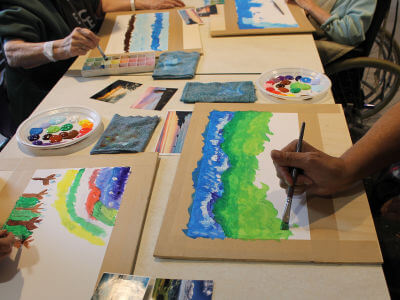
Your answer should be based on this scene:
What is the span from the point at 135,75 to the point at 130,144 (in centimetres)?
47

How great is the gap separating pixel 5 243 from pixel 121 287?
0.26 meters

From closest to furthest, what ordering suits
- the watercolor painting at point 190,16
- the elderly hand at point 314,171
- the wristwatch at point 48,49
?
the elderly hand at point 314,171
the wristwatch at point 48,49
the watercolor painting at point 190,16

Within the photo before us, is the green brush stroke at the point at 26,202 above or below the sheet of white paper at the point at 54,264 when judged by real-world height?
above

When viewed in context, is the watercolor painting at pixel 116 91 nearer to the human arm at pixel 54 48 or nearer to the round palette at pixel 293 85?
the human arm at pixel 54 48

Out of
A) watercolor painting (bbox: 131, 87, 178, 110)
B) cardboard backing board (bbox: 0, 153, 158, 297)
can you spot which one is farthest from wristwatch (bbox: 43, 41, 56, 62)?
cardboard backing board (bbox: 0, 153, 158, 297)

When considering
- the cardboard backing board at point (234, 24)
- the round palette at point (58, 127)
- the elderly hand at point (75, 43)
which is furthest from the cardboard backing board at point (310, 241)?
the cardboard backing board at point (234, 24)

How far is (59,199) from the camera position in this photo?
0.76 meters

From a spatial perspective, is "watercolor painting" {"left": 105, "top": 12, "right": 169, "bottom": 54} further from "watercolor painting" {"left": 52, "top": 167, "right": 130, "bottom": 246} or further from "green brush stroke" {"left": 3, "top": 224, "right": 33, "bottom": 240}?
"green brush stroke" {"left": 3, "top": 224, "right": 33, "bottom": 240}

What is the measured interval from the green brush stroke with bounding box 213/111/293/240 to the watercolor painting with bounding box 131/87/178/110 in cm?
29

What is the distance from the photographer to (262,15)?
157 cm

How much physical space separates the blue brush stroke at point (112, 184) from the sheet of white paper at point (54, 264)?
0.06 meters

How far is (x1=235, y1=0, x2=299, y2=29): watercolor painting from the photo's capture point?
1494 mm

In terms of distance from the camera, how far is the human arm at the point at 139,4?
176 cm

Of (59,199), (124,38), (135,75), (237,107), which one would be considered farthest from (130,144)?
(124,38)
